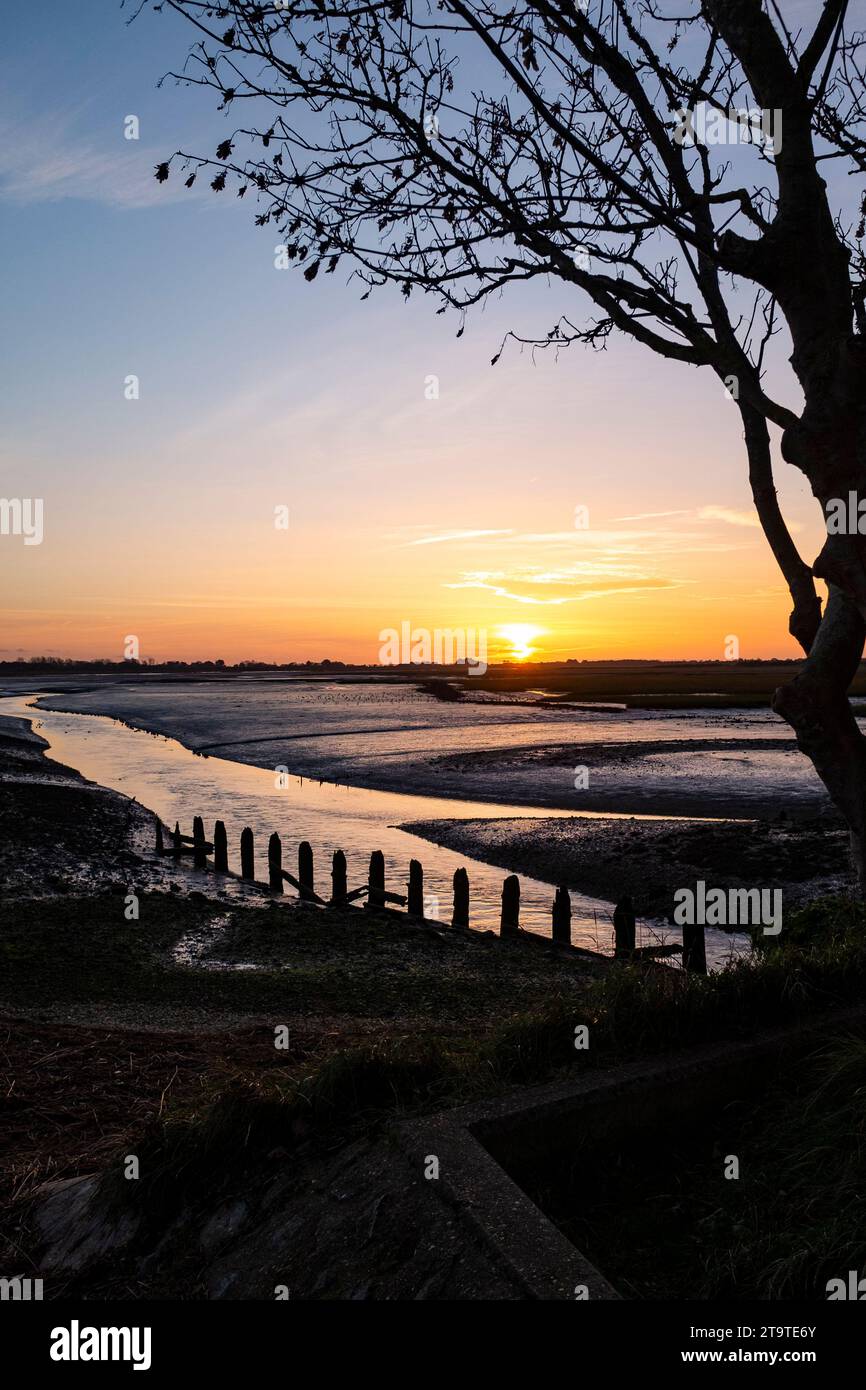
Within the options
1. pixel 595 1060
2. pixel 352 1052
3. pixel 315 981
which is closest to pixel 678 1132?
pixel 595 1060

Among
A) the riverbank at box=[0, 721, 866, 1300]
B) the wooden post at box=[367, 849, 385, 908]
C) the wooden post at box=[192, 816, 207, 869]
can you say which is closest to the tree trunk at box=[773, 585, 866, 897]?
the riverbank at box=[0, 721, 866, 1300]

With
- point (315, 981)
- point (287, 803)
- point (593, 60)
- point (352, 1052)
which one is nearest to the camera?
point (352, 1052)

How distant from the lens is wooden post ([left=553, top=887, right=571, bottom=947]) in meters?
14.7

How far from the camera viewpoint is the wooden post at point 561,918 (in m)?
14.7

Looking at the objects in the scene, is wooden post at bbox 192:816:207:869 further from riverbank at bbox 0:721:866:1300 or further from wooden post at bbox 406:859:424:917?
riverbank at bbox 0:721:866:1300

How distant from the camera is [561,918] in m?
14.7

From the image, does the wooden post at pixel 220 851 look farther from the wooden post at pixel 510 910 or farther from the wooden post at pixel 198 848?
the wooden post at pixel 510 910

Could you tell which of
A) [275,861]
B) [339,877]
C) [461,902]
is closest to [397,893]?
[339,877]

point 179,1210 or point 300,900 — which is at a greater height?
point 179,1210

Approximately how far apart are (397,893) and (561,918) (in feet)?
14.7

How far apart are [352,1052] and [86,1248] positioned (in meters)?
1.47

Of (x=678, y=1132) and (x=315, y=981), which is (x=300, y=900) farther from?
(x=678, y=1132)
